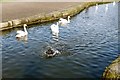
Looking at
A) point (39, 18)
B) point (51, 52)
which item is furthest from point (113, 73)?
point (39, 18)

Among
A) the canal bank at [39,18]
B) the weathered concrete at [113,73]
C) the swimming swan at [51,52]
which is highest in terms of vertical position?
the canal bank at [39,18]

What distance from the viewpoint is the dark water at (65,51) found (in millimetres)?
23078

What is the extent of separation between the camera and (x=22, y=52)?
28.3 m

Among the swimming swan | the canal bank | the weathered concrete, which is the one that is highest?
the canal bank

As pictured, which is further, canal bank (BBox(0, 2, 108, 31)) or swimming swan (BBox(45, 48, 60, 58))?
canal bank (BBox(0, 2, 108, 31))

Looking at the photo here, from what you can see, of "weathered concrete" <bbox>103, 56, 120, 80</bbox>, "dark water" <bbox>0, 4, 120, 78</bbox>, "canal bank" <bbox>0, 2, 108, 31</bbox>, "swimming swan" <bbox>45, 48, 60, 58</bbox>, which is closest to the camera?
"weathered concrete" <bbox>103, 56, 120, 80</bbox>

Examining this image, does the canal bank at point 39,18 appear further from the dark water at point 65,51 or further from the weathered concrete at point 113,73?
the weathered concrete at point 113,73

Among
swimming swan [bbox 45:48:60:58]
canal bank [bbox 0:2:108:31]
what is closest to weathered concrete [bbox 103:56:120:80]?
swimming swan [bbox 45:48:60:58]

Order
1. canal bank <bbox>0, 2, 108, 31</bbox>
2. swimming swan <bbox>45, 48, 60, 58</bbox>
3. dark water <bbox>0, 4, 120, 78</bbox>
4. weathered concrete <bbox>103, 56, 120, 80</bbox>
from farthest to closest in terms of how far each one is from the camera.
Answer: canal bank <bbox>0, 2, 108, 31</bbox> → swimming swan <bbox>45, 48, 60, 58</bbox> → dark water <bbox>0, 4, 120, 78</bbox> → weathered concrete <bbox>103, 56, 120, 80</bbox>

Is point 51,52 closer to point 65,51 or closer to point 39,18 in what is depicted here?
point 65,51

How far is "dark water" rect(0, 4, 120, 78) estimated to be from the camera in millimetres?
23078

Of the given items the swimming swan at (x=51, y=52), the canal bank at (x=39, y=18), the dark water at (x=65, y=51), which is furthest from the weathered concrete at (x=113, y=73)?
the canal bank at (x=39, y=18)

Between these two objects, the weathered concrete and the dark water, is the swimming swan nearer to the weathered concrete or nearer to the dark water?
the dark water

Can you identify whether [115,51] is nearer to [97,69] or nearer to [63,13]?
[97,69]
